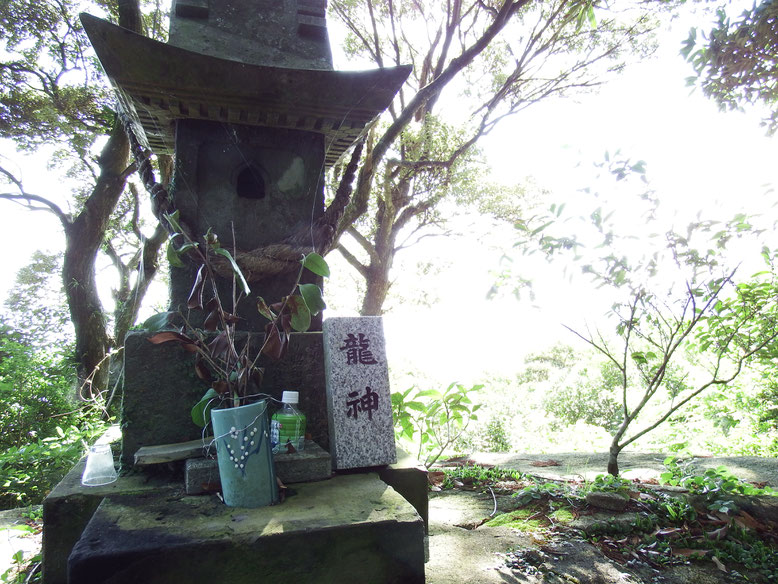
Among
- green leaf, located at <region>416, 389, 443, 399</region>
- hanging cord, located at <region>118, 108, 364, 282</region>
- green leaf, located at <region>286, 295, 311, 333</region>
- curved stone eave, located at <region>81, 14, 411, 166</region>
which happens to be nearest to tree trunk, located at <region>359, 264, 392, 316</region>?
green leaf, located at <region>416, 389, 443, 399</region>

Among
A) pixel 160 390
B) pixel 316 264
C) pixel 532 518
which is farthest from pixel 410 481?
pixel 160 390

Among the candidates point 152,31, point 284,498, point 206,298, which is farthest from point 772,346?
point 152,31

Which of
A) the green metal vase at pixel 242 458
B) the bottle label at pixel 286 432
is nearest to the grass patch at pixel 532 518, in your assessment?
the bottle label at pixel 286 432

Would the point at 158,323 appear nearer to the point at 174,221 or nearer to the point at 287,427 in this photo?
the point at 174,221

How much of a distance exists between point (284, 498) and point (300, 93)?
6.89 ft

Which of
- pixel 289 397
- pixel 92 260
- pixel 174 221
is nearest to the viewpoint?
pixel 289 397

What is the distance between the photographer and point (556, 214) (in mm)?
3492

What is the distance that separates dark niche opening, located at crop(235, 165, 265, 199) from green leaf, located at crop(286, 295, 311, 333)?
1.21 metres

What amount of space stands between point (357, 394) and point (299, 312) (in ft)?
2.33

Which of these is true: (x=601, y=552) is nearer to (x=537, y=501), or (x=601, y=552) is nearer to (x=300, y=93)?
(x=537, y=501)

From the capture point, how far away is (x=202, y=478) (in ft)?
7.27

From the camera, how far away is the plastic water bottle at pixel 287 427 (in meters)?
2.47

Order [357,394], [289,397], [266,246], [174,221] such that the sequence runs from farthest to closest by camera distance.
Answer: [266,246]
[357,394]
[174,221]
[289,397]

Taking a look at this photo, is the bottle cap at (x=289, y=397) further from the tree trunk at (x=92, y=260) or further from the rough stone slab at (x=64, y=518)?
the tree trunk at (x=92, y=260)
